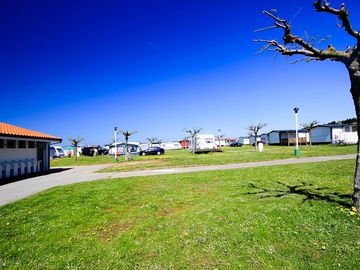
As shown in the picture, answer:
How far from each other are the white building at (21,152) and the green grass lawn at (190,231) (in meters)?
8.95

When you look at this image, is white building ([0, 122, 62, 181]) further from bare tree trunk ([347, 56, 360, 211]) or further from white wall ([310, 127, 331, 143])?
white wall ([310, 127, 331, 143])

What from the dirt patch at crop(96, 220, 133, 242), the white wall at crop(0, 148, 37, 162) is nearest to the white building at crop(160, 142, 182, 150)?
the white wall at crop(0, 148, 37, 162)

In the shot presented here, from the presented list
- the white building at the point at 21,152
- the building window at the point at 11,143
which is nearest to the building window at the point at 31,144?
the white building at the point at 21,152

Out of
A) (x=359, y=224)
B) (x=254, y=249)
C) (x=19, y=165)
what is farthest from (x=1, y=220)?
(x=19, y=165)

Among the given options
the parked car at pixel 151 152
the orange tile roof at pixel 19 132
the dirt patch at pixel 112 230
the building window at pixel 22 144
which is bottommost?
the dirt patch at pixel 112 230

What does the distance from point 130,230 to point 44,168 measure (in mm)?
18384

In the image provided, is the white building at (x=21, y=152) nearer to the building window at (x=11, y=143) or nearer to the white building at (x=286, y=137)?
the building window at (x=11, y=143)

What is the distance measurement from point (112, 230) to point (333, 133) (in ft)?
182

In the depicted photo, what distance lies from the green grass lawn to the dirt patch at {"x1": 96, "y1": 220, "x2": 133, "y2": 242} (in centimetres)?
2

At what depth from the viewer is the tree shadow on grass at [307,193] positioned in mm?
6312

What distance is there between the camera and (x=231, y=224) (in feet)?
16.6

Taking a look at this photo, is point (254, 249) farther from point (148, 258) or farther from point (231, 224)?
point (148, 258)

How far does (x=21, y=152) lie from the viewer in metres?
17.1

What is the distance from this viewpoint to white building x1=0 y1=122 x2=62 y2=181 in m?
15.0
